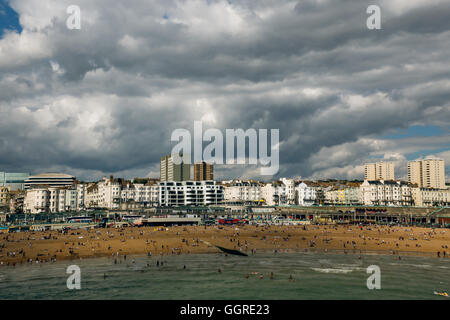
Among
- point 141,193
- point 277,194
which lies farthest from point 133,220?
point 277,194

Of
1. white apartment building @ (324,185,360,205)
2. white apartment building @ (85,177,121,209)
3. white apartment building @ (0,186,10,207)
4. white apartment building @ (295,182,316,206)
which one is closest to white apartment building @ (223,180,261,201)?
white apartment building @ (295,182,316,206)

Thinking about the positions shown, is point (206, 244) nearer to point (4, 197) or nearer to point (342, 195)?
point (342, 195)

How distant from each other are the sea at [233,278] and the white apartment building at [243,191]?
4761 inches

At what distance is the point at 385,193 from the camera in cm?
16700

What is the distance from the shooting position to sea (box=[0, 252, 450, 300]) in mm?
35469

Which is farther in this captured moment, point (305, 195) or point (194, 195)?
point (305, 195)

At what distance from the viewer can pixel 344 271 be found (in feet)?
149

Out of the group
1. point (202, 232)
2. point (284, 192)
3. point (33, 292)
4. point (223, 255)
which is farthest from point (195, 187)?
point (33, 292)

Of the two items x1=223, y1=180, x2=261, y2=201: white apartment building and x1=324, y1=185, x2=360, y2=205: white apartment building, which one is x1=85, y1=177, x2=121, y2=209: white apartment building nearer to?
x1=223, y1=180, x2=261, y2=201: white apartment building

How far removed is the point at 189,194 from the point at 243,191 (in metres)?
28.9

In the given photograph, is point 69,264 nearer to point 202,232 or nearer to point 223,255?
point 223,255

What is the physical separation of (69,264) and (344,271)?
127ft

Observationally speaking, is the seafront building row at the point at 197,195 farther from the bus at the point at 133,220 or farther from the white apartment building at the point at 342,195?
the bus at the point at 133,220
